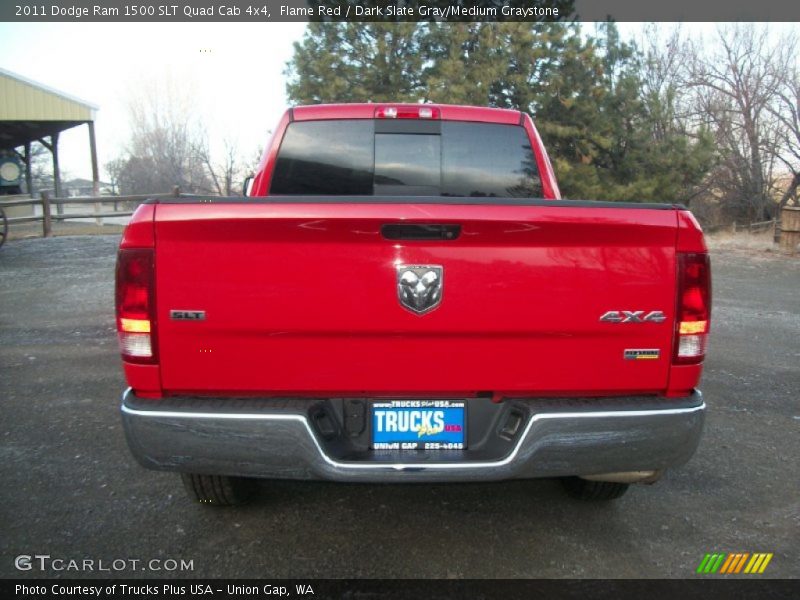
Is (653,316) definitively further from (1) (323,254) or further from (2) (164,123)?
(2) (164,123)

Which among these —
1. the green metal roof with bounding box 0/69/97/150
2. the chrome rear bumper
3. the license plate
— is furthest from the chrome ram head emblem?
the green metal roof with bounding box 0/69/97/150

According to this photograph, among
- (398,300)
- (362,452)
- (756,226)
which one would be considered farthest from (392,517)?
(756,226)

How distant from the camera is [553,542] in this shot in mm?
2820

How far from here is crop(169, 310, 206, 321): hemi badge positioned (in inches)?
90.3

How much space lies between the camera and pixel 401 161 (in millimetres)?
3705

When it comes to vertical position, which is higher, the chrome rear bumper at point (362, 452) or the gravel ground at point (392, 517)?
the chrome rear bumper at point (362, 452)

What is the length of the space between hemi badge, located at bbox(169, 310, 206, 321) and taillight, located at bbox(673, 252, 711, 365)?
176cm

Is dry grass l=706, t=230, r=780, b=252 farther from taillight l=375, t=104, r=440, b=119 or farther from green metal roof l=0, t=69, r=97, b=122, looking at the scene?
green metal roof l=0, t=69, r=97, b=122

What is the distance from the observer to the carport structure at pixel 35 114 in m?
21.9

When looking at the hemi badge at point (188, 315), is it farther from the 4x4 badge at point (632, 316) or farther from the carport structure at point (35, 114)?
the carport structure at point (35, 114)

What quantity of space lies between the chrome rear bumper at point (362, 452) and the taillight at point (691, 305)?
0.22 metres

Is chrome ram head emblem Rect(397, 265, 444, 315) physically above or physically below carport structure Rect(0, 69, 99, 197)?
below

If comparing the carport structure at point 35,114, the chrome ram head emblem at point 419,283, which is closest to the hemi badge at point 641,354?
the chrome ram head emblem at point 419,283

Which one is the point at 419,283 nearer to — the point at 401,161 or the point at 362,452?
the point at 362,452
